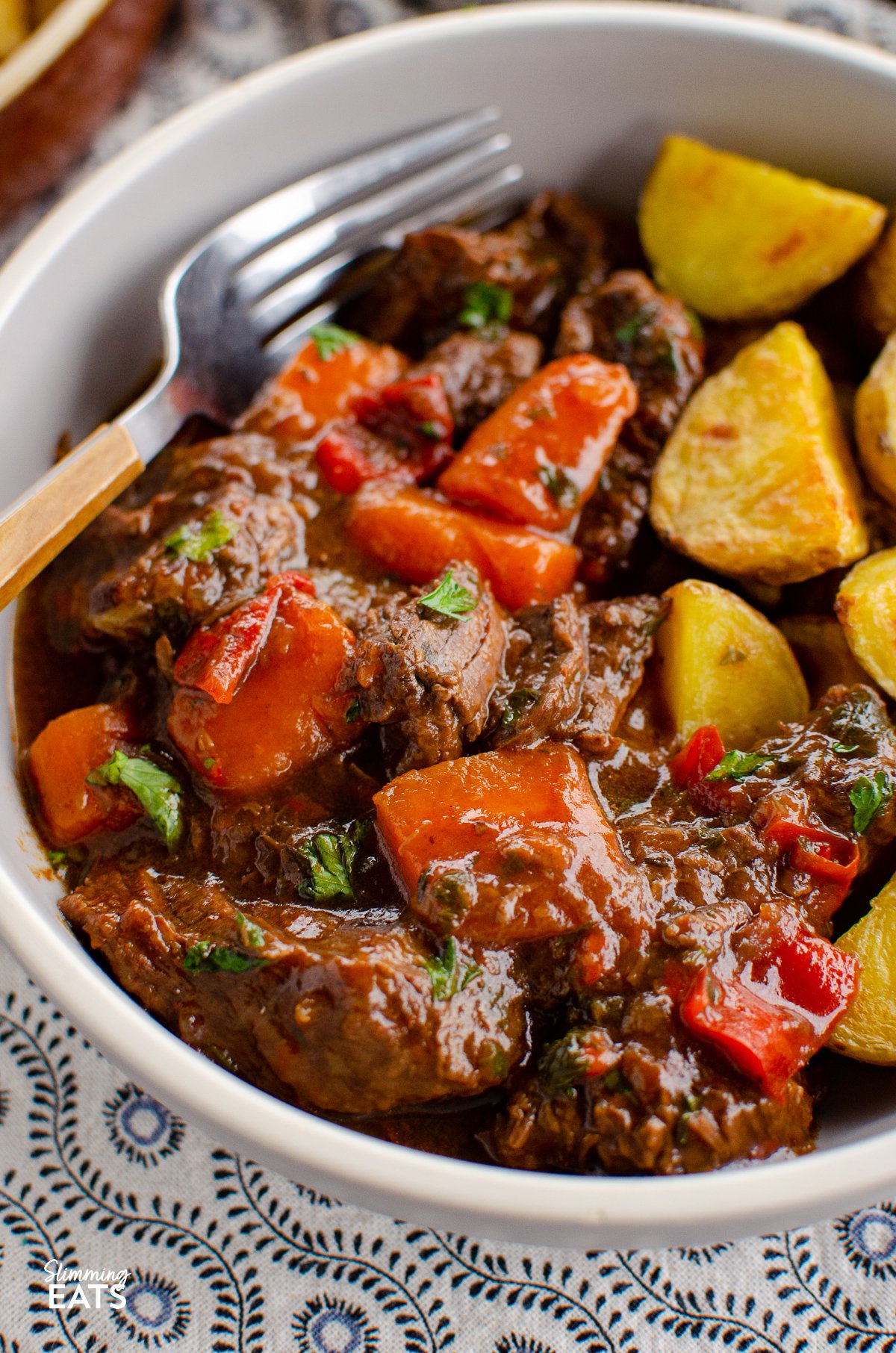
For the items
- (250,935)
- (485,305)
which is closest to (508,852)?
(250,935)

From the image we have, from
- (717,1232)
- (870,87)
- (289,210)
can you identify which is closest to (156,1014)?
(717,1232)

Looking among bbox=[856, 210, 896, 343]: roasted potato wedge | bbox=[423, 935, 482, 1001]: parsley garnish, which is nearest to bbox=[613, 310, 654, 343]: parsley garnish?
bbox=[856, 210, 896, 343]: roasted potato wedge

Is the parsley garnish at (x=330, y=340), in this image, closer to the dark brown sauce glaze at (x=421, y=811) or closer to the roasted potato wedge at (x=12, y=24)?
the dark brown sauce glaze at (x=421, y=811)

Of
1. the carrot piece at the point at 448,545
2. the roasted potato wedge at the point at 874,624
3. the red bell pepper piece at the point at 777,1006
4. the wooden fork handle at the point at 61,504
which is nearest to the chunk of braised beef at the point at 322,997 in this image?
the red bell pepper piece at the point at 777,1006

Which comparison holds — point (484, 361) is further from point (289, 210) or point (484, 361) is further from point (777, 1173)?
point (777, 1173)

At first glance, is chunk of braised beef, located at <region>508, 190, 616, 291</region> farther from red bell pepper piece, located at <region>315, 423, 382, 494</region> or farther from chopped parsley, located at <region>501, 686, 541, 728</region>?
chopped parsley, located at <region>501, 686, 541, 728</region>

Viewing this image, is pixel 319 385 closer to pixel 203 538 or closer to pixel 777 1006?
pixel 203 538
